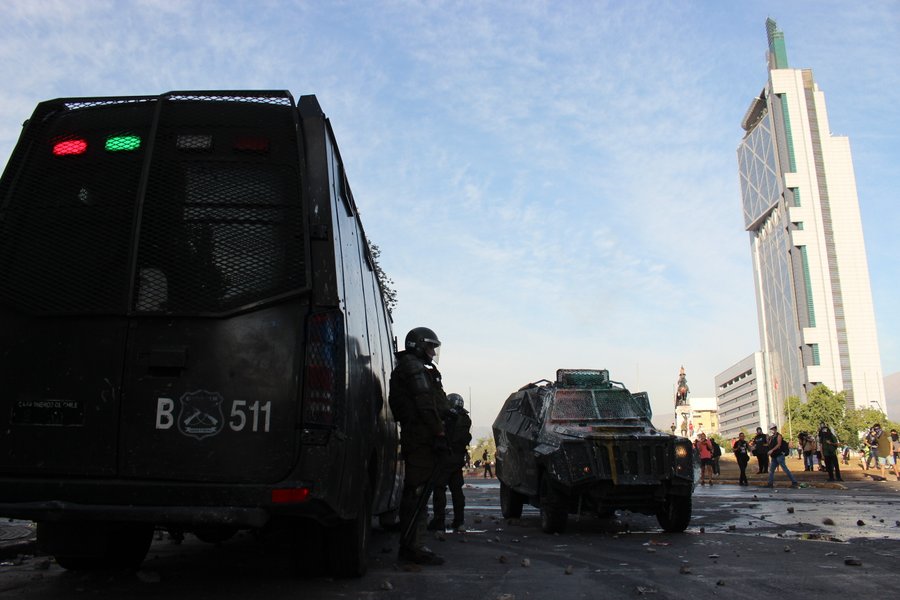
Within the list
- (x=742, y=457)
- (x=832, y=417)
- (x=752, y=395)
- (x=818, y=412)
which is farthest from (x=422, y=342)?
(x=752, y=395)

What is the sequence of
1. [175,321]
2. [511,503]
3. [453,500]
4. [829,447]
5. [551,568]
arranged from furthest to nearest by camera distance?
[829,447], [511,503], [453,500], [551,568], [175,321]

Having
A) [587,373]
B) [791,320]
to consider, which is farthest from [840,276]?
[587,373]

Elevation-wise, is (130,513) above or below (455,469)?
below

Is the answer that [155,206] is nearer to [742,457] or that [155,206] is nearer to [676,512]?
[676,512]

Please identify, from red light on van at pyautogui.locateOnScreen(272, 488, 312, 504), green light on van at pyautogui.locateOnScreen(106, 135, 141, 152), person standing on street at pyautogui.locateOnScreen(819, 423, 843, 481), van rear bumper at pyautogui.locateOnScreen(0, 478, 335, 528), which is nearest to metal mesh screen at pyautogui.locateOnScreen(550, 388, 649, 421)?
red light on van at pyautogui.locateOnScreen(272, 488, 312, 504)

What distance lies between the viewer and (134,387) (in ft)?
14.0

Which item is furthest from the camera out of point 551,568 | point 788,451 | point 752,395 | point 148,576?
point 752,395

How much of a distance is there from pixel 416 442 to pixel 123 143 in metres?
3.21

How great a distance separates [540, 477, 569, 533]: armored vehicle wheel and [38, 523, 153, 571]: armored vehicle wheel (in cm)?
489

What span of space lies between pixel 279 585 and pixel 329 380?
68.5 inches

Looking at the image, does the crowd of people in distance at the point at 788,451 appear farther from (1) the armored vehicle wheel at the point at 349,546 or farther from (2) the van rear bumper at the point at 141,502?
(2) the van rear bumper at the point at 141,502

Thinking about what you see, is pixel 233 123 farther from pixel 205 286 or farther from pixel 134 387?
pixel 134 387

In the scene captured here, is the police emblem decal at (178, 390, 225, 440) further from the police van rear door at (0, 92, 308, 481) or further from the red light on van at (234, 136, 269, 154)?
the red light on van at (234, 136, 269, 154)

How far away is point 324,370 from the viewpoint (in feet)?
14.3
